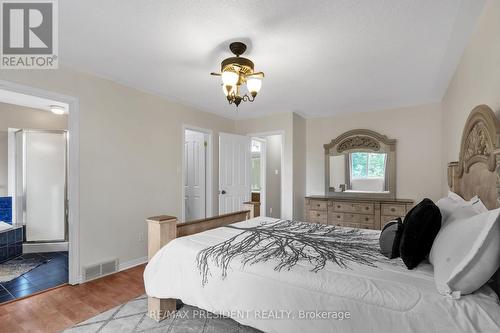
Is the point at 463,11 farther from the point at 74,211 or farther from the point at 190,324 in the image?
the point at 74,211

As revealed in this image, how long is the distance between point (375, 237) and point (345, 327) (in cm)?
111

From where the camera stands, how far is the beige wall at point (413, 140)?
4.02 meters

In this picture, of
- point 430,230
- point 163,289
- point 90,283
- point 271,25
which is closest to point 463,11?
point 271,25

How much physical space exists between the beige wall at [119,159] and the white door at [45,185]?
1626 millimetres

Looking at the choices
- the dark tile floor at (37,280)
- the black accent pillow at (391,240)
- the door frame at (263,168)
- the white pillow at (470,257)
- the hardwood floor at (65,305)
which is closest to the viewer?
the white pillow at (470,257)

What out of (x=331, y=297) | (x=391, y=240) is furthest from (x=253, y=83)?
(x=331, y=297)

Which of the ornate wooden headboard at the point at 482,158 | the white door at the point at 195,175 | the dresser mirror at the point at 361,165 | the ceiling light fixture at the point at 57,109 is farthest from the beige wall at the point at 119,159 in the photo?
the ornate wooden headboard at the point at 482,158

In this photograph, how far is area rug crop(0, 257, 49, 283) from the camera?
2.98 metres

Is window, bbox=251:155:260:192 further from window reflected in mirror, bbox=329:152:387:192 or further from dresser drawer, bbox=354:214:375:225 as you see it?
dresser drawer, bbox=354:214:375:225

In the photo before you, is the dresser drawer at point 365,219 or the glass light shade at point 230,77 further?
the dresser drawer at point 365,219

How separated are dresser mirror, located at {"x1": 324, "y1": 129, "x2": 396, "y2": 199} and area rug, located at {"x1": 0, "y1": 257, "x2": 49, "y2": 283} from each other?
4688 mm

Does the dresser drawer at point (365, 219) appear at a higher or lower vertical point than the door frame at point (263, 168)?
lower

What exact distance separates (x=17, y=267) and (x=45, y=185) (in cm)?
135

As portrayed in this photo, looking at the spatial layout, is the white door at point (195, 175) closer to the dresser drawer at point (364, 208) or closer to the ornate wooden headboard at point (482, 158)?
the dresser drawer at point (364, 208)
